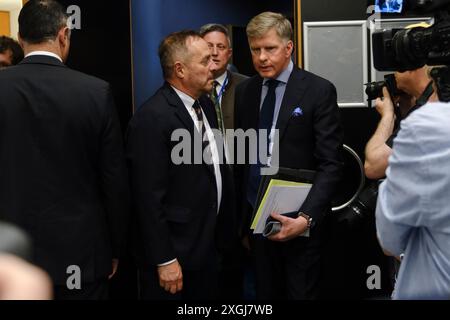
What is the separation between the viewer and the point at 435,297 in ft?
4.53

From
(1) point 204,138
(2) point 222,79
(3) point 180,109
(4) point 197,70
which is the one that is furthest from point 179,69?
(2) point 222,79

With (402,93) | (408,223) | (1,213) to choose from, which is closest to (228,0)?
(402,93)

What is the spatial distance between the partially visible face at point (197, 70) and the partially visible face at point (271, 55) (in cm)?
26

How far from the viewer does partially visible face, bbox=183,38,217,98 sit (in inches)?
104

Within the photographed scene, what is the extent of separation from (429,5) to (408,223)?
741 mm

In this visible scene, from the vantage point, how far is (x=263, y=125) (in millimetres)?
2779

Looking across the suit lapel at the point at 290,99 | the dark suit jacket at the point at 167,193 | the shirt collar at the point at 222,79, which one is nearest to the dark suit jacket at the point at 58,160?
the dark suit jacket at the point at 167,193

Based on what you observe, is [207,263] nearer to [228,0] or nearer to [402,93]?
[402,93]

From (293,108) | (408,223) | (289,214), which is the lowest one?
(289,214)

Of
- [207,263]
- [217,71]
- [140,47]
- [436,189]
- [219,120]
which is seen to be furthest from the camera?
[140,47]

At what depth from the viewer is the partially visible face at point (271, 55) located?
9.10 feet

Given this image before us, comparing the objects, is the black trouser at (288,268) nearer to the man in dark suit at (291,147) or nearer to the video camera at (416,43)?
the man in dark suit at (291,147)

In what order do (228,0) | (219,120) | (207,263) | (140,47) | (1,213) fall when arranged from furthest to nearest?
(228,0), (140,47), (219,120), (207,263), (1,213)

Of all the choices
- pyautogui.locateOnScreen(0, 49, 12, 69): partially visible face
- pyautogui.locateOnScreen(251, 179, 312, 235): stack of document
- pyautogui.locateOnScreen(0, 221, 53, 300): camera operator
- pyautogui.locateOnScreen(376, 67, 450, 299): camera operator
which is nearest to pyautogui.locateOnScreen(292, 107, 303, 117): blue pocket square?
pyautogui.locateOnScreen(251, 179, 312, 235): stack of document
